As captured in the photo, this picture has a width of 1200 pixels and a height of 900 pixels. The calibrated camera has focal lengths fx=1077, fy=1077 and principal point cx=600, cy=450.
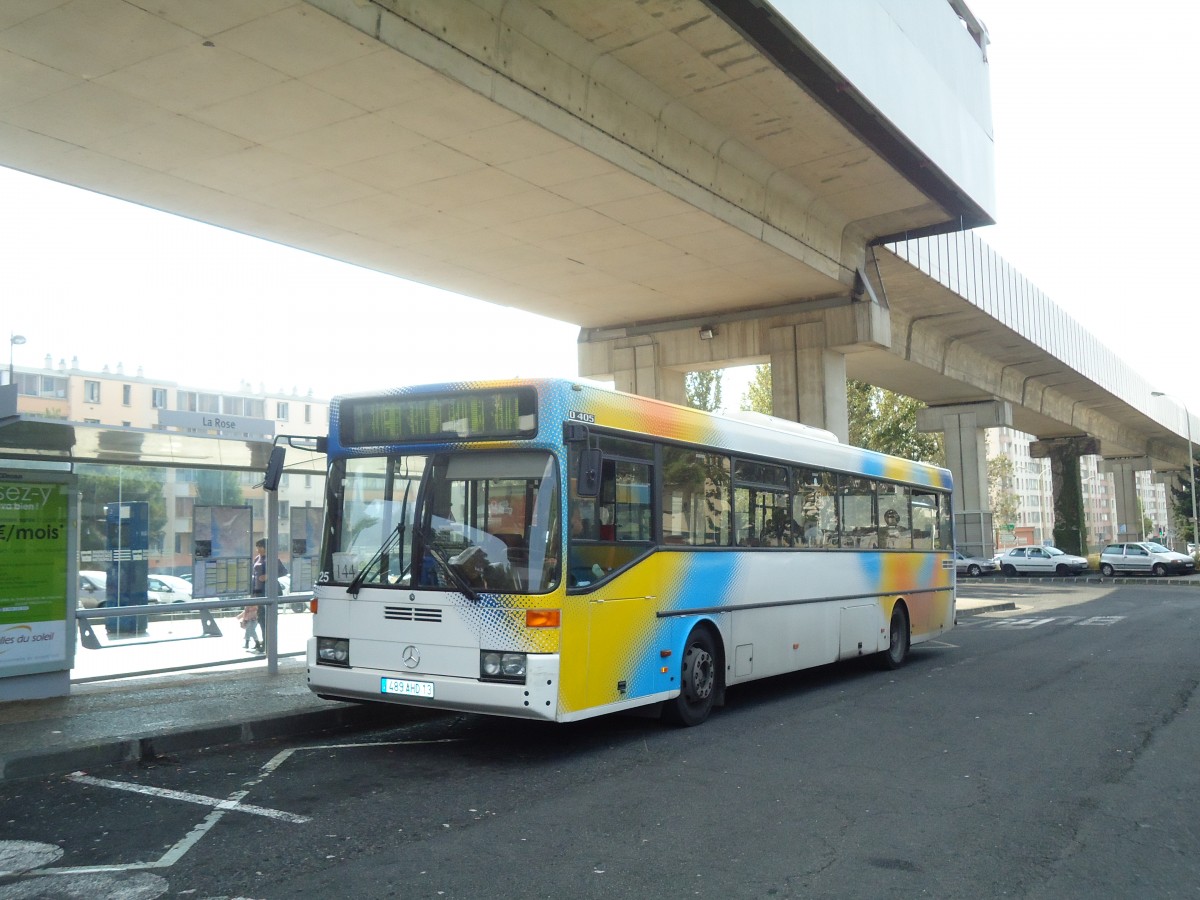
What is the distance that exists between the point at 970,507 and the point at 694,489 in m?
38.6

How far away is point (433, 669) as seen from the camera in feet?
27.7

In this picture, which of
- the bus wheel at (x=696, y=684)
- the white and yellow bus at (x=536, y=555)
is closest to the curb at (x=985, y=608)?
the white and yellow bus at (x=536, y=555)

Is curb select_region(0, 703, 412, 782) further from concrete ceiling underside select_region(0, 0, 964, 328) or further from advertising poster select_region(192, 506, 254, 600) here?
concrete ceiling underside select_region(0, 0, 964, 328)

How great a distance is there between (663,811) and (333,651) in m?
3.47

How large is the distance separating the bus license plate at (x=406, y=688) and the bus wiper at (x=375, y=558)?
80cm

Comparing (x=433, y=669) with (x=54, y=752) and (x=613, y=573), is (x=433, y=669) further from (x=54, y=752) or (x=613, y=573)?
(x=54, y=752)

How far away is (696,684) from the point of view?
1011 centimetres

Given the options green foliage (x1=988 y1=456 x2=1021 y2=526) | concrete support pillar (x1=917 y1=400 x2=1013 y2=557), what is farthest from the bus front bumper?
green foliage (x1=988 y1=456 x2=1021 y2=526)

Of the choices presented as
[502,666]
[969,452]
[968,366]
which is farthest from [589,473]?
[969,452]

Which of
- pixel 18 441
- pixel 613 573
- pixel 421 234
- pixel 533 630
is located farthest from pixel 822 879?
pixel 421 234

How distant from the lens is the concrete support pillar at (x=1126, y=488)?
268 feet

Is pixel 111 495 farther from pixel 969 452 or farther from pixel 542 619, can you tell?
pixel 969 452

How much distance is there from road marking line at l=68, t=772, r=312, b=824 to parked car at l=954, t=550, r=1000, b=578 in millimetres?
46720

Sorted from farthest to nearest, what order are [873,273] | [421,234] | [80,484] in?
[873,273] < [421,234] < [80,484]
